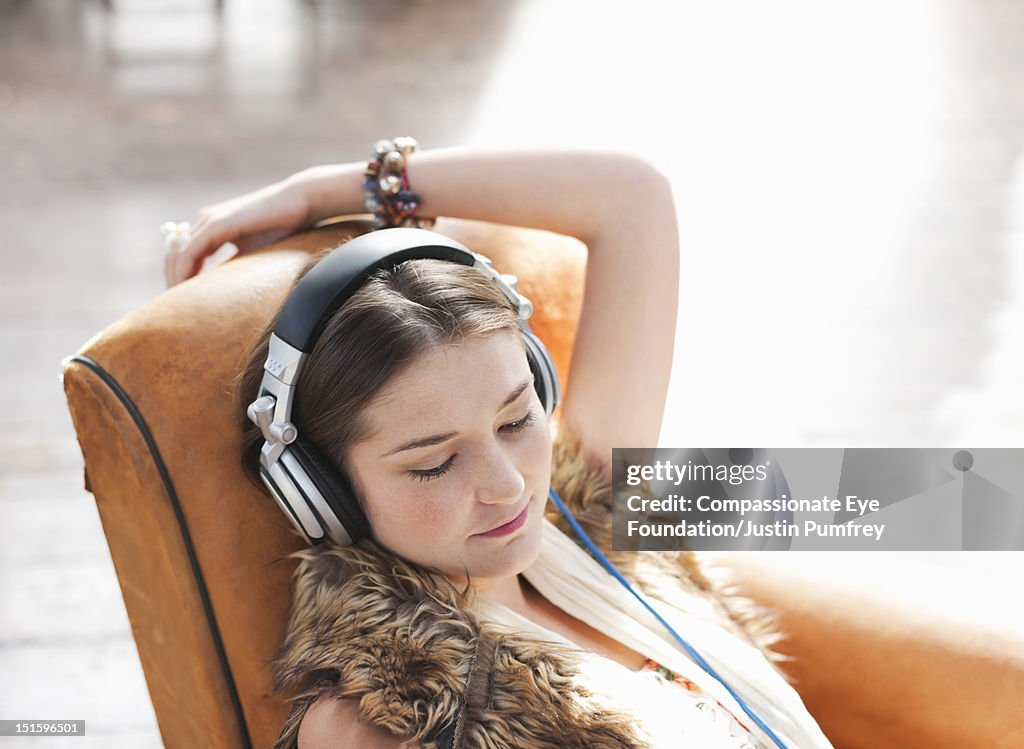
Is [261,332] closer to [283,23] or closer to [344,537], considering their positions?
[344,537]

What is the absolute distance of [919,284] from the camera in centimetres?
300

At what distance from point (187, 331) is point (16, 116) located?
10.6ft

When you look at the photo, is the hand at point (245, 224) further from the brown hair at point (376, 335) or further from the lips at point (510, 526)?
the lips at point (510, 526)

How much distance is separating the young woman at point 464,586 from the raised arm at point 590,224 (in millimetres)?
93

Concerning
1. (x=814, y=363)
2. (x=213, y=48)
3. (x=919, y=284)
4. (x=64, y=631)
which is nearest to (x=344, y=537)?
(x=64, y=631)

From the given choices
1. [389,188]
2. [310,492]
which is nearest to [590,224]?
[389,188]

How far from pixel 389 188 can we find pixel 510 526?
44 centimetres

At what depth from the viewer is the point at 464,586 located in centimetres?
Answer: 104

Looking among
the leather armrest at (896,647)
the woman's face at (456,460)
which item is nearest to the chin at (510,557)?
the woman's face at (456,460)

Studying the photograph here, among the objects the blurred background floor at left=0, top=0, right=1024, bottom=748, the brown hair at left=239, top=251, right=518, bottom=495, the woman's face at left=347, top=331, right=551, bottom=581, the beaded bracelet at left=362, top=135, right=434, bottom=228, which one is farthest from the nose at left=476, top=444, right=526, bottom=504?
the blurred background floor at left=0, top=0, right=1024, bottom=748

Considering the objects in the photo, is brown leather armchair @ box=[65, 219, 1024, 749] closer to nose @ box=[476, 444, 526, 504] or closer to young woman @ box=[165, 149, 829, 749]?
young woman @ box=[165, 149, 829, 749]

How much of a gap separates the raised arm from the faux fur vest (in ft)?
1.06

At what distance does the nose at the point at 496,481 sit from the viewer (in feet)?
3.10

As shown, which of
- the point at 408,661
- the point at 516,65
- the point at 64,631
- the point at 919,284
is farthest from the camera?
the point at 516,65
